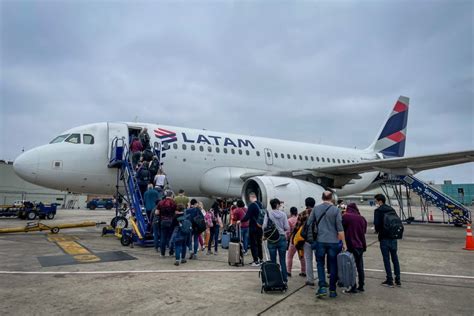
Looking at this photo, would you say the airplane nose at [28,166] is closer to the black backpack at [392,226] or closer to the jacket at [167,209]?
the jacket at [167,209]

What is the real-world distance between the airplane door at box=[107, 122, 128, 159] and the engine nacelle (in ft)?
16.7

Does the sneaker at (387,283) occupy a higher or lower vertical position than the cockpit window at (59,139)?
lower

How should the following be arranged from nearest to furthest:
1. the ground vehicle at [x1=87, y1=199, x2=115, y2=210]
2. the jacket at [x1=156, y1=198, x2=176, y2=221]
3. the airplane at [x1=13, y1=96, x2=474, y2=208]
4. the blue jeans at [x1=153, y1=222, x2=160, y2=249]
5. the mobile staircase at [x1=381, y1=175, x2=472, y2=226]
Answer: the jacket at [x1=156, y1=198, x2=176, y2=221] → the blue jeans at [x1=153, y1=222, x2=160, y2=249] → the airplane at [x1=13, y1=96, x2=474, y2=208] → the mobile staircase at [x1=381, y1=175, x2=472, y2=226] → the ground vehicle at [x1=87, y1=199, x2=115, y2=210]

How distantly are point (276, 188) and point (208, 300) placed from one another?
23.7 ft

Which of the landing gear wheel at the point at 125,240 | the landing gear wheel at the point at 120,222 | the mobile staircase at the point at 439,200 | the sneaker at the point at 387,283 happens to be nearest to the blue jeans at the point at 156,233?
the landing gear wheel at the point at 125,240

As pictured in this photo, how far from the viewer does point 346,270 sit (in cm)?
483

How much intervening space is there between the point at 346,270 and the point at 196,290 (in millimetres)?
2258

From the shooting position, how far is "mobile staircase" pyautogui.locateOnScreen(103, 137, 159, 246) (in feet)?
30.2

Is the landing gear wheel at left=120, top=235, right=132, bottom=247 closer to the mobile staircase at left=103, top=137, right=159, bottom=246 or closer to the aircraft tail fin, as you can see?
the mobile staircase at left=103, top=137, right=159, bottom=246

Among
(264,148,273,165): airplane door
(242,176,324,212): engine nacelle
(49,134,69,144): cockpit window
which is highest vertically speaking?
(49,134,69,144): cockpit window

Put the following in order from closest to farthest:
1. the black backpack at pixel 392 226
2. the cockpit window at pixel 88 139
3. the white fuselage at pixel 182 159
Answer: the black backpack at pixel 392 226 → the white fuselage at pixel 182 159 → the cockpit window at pixel 88 139

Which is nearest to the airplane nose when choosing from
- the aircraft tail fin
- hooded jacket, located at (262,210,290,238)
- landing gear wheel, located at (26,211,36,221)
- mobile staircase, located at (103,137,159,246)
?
mobile staircase, located at (103,137,159,246)

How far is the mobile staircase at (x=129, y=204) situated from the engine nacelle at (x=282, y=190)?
3.95 metres

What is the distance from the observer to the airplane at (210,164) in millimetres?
11242
